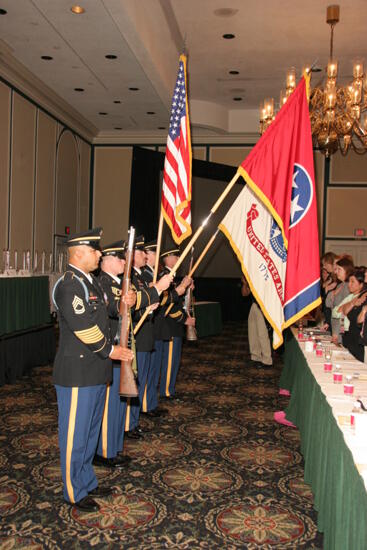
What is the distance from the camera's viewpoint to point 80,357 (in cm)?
300

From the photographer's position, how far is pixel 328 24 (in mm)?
7523

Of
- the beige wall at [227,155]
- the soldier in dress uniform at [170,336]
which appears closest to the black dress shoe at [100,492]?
the soldier in dress uniform at [170,336]

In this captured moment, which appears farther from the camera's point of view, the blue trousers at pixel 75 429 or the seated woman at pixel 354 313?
the seated woman at pixel 354 313

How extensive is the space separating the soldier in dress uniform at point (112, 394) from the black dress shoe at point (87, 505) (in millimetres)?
625

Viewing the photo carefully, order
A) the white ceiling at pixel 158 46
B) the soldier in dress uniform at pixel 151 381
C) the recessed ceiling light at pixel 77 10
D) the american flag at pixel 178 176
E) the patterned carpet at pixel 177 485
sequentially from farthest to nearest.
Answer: the white ceiling at pixel 158 46 < the recessed ceiling light at pixel 77 10 < the soldier in dress uniform at pixel 151 381 < the american flag at pixel 178 176 < the patterned carpet at pixel 177 485

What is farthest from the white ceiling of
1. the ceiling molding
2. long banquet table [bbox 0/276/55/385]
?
long banquet table [bbox 0/276/55/385]

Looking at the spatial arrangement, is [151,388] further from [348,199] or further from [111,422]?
[348,199]

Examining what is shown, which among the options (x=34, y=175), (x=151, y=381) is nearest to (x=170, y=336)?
(x=151, y=381)

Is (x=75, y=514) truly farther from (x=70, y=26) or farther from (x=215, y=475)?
(x=70, y=26)

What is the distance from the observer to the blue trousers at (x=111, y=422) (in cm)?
376

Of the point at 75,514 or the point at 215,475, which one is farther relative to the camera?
the point at 215,475

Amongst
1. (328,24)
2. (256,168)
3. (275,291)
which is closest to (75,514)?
(275,291)

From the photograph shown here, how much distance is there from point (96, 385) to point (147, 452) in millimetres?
1279

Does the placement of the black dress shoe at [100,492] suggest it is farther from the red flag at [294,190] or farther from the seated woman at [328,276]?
the seated woman at [328,276]
